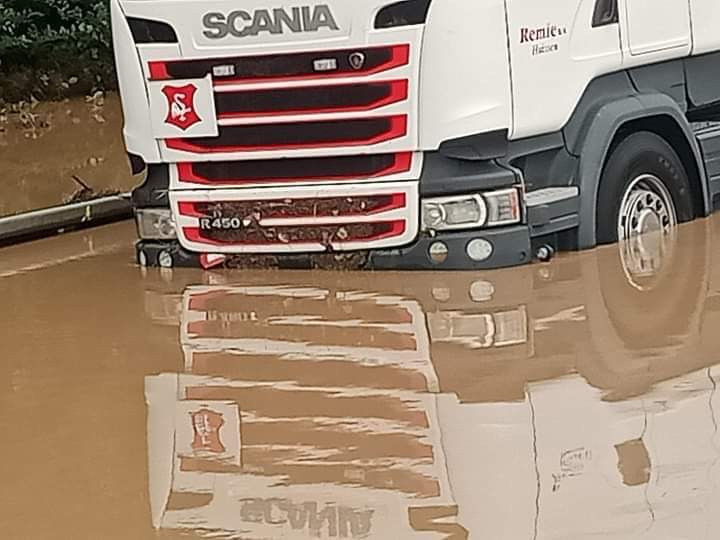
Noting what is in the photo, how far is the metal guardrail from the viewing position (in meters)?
11.1

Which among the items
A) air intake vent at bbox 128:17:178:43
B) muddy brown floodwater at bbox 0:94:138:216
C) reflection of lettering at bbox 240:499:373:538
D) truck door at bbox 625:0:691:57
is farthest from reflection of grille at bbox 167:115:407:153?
muddy brown floodwater at bbox 0:94:138:216

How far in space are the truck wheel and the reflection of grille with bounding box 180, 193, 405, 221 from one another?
125 cm

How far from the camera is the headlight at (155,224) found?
29.5 feet

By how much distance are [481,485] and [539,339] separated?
1.84 metres

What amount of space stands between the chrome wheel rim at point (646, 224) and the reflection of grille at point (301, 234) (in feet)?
4.24

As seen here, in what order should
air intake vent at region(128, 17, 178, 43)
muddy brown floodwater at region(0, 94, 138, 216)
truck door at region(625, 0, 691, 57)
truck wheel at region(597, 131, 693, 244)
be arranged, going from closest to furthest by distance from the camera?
air intake vent at region(128, 17, 178, 43), truck wheel at region(597, 131, 693, 244), truck door at region(625, 0, 691, 57), muddy brown floodwater at region(0, 94, 138, 216)

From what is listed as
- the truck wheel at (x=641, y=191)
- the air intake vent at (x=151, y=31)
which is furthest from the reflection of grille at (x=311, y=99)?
the truck wheel at (x=641, y=191)

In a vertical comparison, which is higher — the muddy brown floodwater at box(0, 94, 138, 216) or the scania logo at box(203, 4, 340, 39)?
the scania logo at box(203, 4, 340, 39)

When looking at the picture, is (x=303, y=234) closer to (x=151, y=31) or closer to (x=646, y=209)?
(x=151, y=31)

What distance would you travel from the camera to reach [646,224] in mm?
9102

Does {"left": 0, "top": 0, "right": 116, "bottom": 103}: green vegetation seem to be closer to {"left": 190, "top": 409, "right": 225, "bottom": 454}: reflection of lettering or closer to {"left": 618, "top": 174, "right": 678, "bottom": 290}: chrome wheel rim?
{"left": 618, "top": 174, "right": 678, "bottom": 290}: chrome wheel rim

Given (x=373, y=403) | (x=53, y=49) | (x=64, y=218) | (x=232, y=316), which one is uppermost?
(x=373, y=403)

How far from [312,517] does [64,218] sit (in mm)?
6850

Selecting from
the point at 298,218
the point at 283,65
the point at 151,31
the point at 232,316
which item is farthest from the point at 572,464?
the point at 151,31
